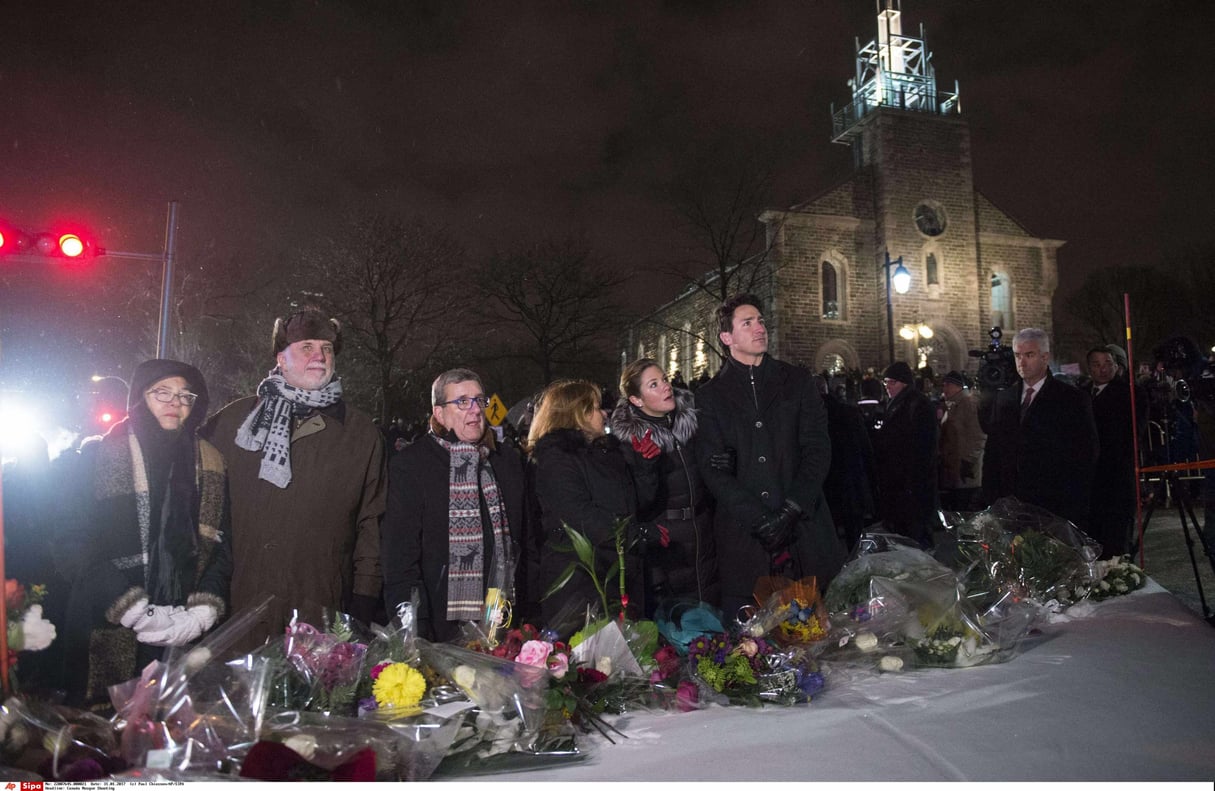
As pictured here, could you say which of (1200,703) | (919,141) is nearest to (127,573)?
(1200,703)

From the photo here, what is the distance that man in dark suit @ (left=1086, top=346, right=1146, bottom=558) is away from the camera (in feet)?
21.5

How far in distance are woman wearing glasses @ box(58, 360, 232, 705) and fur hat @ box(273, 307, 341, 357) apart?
39 cm

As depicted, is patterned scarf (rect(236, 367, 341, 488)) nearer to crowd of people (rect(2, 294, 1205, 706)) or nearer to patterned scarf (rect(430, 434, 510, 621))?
crowd of people (rect(2, 294, 1205, 706))

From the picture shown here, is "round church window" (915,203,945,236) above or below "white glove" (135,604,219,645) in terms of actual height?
above

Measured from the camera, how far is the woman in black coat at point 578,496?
387cm

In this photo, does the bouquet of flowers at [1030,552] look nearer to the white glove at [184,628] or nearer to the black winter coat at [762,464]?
the black winter coat at [762,464]

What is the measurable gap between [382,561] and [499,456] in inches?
30.4

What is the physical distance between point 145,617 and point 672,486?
244 centimetres

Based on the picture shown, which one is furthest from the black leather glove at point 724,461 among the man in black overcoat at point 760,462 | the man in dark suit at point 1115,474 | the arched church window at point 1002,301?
the arched church window at point 1002,301

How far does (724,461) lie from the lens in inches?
172

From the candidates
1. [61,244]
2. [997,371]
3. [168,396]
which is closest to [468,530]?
[168,396]

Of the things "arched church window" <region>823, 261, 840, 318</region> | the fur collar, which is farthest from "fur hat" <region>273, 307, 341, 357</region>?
"arched church window" <region>823, 261, 840, 318</region>

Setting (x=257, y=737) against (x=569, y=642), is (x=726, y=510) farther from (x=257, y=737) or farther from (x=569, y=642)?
(x=257, y=737)

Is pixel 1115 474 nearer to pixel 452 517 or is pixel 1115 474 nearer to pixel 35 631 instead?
pixel 452 517
